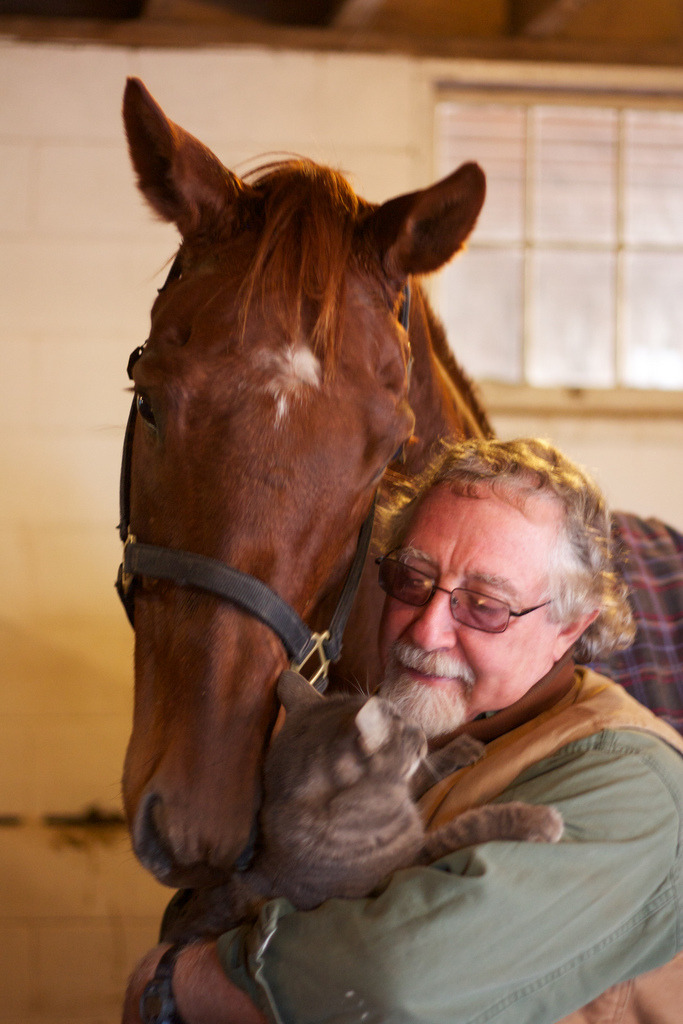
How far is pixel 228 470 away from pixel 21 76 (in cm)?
246

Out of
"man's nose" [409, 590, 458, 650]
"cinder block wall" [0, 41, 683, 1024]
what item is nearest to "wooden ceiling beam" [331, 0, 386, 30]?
"cinder block wall" [0, 41, 683, 1024]

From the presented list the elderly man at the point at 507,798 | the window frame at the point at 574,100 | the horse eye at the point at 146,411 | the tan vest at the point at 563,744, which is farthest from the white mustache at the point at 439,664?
the window frame at the point at 574,100

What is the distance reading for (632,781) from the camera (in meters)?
0.98

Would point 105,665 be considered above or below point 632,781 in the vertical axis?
below

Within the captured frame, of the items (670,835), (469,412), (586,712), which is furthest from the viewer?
(469,412)

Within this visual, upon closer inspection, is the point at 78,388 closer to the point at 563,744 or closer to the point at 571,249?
the point at 571,249

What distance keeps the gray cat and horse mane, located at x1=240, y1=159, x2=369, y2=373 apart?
0.44 metres

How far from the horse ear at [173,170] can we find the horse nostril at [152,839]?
77cm

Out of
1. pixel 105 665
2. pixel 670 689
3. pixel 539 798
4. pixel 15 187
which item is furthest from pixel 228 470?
pixel 15 187

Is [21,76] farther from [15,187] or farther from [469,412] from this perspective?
[469,412]

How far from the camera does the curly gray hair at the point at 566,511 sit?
1.23 meters

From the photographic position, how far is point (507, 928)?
0.88 metres

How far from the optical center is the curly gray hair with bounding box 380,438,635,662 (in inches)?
48.6

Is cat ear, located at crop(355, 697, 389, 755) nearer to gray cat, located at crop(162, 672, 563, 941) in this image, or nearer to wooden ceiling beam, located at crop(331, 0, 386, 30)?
gray cat, located at crop(162, 672, 563, 941)
